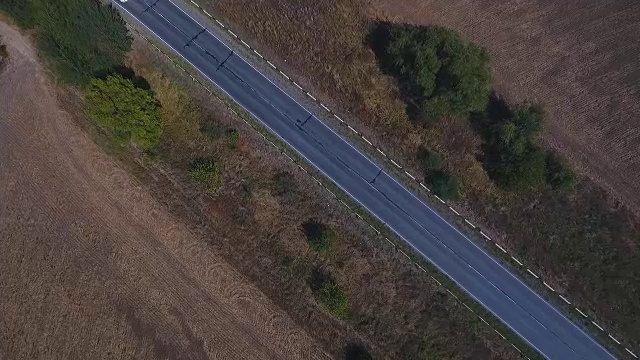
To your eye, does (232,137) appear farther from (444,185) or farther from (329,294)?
(444,185)

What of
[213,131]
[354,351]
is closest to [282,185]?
[213,131]

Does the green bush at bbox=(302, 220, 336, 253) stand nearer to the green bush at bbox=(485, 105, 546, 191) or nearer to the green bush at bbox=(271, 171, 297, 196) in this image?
the green bush at bbox=(271, 171, 297, 196)

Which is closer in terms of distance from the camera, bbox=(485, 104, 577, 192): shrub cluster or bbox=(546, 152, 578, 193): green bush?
bbox=(485, 104, 577, 192): shrub cluster

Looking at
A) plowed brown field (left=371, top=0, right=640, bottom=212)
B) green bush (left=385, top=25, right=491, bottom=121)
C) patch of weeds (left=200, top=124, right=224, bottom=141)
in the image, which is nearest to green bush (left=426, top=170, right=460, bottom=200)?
green bush (left=385, top=25, right=491, bottom=121)

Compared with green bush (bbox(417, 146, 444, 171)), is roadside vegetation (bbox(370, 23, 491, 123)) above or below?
above

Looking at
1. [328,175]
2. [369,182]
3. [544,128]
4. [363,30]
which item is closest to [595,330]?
[544,128]

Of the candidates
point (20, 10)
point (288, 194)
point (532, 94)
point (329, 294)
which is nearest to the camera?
point (329, 294)
